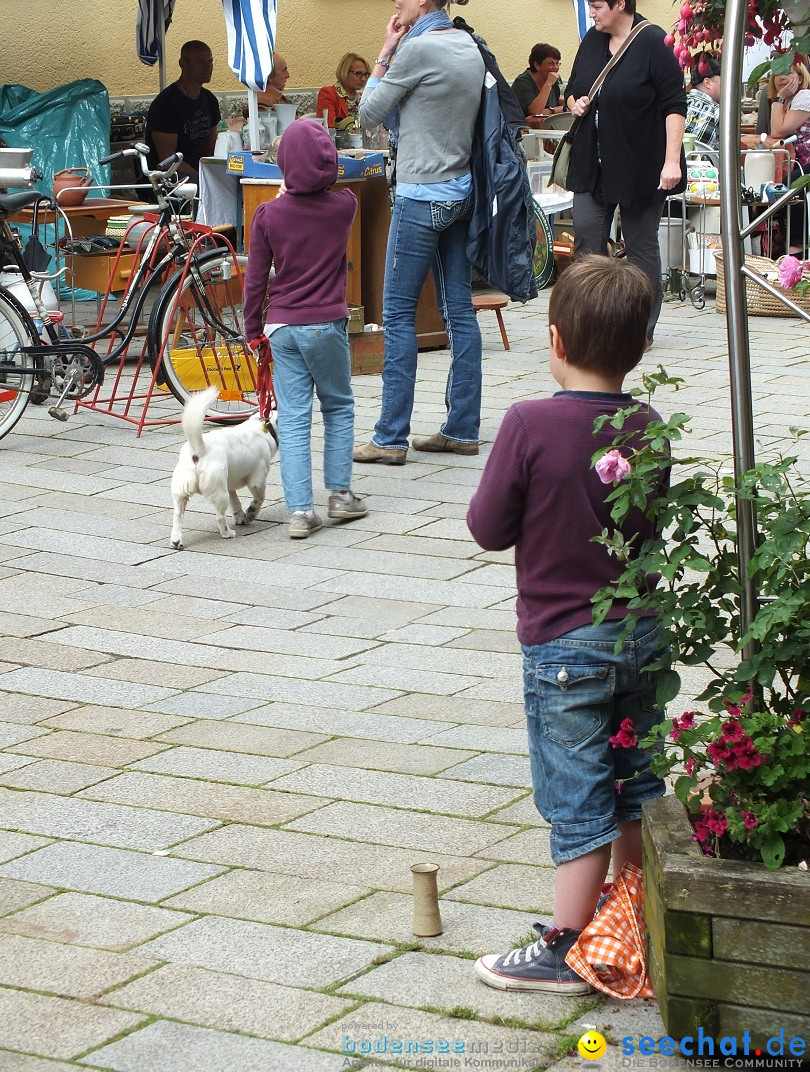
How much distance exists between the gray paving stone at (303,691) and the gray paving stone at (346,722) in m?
0.06

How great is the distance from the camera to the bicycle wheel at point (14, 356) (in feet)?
25.8

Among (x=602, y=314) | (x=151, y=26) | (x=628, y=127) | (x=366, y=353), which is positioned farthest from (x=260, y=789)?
(x=151, y=26)

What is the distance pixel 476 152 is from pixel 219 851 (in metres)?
4.57


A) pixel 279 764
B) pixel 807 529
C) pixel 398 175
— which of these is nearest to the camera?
pixel 807 529

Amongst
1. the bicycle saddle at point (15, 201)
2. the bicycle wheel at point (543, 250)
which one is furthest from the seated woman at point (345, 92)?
the bicycle saddle at point (15, 201)

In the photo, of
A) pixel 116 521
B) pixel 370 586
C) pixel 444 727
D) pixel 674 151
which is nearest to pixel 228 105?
pixel 674 151

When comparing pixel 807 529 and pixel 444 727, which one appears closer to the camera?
pixel 807 529

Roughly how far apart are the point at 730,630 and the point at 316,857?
4.07 feet

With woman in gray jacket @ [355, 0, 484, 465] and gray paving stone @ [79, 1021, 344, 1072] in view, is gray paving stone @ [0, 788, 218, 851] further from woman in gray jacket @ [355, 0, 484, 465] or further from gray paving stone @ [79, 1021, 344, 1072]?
woman in gray jacket @ [355, 0, 484, 465]

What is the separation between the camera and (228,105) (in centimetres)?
1510

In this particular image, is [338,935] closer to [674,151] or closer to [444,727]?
[444,727]

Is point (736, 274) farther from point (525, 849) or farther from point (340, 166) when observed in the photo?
point (340, 166)

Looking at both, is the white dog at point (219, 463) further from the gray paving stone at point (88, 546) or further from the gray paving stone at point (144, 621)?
the gray paving stone at point (144, 621)

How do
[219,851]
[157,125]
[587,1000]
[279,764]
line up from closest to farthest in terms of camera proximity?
[587,1000], [219,851], [279,764], [157,125]
